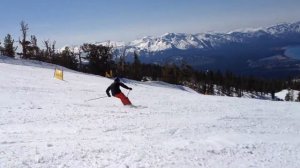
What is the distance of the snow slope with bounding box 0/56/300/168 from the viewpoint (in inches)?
380

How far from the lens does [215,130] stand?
47.1 ft

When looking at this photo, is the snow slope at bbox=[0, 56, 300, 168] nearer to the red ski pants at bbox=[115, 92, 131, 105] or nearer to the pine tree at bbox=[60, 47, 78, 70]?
the red ski pants at bbox=[115, 92, 131, 105]

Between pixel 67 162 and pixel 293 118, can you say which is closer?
pixel 67 162

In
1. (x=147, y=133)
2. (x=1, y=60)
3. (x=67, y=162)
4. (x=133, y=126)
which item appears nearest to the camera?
(x=67, y=162)

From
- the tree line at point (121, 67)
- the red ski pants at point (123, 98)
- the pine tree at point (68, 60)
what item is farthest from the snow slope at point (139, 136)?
the pine tree at point (68, 60)

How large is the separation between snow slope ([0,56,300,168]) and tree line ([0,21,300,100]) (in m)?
56.1

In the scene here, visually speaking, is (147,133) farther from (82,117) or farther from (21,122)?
(21,122)

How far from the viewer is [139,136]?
40.5ft

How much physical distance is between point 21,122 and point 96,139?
363 cm

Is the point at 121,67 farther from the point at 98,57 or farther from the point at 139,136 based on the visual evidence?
the point at 139,136

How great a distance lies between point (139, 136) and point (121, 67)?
77.5 m

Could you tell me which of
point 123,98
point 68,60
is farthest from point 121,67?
point 123,98

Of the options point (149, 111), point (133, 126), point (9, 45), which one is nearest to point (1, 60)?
point (9, 45)

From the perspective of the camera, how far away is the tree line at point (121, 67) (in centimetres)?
7762
